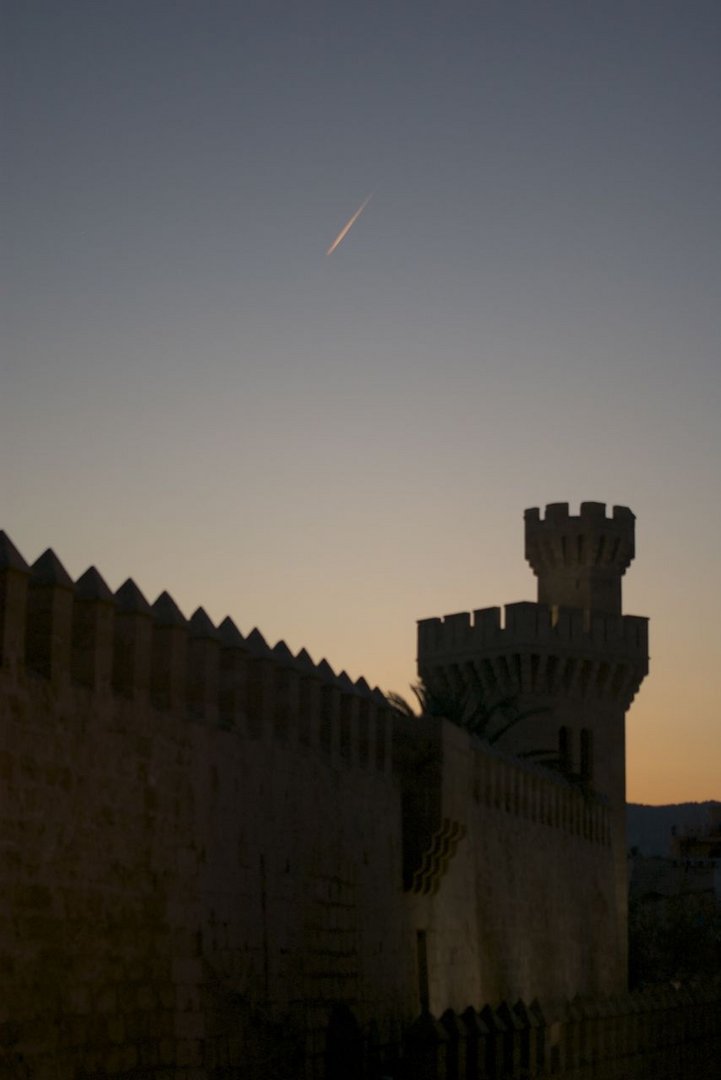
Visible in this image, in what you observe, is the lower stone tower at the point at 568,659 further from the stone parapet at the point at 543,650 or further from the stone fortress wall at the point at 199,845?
the stone fortress wall at the point at 199,845

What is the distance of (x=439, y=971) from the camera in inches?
896

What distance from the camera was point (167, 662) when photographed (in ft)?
46.6

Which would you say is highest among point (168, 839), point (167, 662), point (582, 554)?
point (582, 554)

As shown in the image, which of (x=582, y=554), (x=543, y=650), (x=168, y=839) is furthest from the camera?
(x=582, y=554)

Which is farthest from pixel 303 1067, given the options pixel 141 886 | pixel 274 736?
pixel 141 886

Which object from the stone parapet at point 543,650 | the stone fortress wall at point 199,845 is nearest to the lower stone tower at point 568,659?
the stone parapet at point 543,650

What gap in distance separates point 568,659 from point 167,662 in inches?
1048

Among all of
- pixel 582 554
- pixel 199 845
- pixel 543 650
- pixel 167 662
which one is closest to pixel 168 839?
pixel 199 845

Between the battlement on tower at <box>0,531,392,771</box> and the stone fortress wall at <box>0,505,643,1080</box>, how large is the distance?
0.06 ft

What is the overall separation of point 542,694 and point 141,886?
27.1m

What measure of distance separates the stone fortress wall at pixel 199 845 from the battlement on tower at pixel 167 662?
19 mm

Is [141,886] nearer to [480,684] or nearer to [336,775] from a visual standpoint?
[336,775]

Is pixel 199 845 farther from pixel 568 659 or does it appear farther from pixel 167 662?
pixel 568 659

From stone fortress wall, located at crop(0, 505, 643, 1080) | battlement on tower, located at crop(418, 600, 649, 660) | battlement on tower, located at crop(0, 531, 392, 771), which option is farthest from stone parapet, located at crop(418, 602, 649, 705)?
battlement on tower, located at crop(0, 531, 392, 771)
